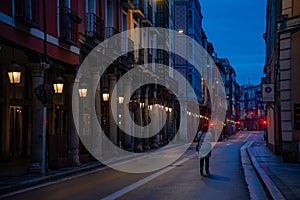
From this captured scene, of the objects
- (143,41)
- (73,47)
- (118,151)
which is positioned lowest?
(118,151)

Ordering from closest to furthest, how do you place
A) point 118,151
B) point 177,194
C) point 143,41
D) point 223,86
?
point 177,194 → point 118,151 → point 143,41 → point 223,86

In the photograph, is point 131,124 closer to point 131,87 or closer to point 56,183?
point 131,87

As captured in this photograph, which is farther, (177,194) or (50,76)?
(50,76)

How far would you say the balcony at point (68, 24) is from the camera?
21562 millimetres

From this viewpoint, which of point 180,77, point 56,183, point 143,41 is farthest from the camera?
point 180,77

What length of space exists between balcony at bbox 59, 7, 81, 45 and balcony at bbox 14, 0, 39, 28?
2567 mm

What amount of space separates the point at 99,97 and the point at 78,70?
3.73m

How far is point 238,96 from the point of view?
17300cm

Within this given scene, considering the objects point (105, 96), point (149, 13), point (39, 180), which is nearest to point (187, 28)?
point (149, 13)

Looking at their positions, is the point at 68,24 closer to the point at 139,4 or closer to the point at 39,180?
the point at 39,180

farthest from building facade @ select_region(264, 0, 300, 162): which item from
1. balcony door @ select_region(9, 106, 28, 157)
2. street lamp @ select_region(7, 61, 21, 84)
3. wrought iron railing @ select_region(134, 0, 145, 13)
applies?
wrought iron railing @ select_region(134, 0, 145, 13)

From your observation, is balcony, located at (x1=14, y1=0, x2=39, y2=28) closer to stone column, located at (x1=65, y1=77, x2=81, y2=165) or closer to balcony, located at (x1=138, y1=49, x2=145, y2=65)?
stone column, located at (x1=65, y1=77, x2=81, y2=165)

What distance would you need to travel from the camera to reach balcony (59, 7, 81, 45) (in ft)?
70.7

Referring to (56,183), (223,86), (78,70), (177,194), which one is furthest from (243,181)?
(223,86)
